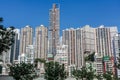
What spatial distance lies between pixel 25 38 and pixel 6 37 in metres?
131

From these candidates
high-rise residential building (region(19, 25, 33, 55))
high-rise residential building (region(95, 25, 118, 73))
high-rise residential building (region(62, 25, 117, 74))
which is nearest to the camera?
high-rise residential building (region(62, 25, 117, 74))

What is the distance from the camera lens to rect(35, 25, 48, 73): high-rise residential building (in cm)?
13071

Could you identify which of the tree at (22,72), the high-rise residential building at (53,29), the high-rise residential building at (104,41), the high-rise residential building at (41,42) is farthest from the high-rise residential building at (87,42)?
the tree at (22,72)

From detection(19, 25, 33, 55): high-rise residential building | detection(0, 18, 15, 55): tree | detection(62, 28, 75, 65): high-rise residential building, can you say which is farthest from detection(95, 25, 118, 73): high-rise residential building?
detection(0, 18, 15, 55): tree

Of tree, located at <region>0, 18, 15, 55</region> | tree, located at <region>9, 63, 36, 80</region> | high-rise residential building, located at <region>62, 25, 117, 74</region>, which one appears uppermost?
high-rise residential building, located at <region>62, 25, 117, 74</region>

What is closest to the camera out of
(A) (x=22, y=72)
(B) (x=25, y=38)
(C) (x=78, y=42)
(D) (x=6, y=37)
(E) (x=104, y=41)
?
(D) (x=6, y=37)

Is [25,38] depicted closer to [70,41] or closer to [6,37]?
[70,41]

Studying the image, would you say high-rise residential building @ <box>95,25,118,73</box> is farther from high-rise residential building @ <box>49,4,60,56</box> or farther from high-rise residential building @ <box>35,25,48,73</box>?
high-rise residential building @ <box>35,25,48,73</box>

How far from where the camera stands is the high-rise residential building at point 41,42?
13071 centimetres

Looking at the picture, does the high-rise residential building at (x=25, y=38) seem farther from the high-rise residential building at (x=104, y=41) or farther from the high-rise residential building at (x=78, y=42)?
the high-rise residential building at (x=104, y=41)

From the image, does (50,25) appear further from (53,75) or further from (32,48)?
(53,75)

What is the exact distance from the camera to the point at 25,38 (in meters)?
142

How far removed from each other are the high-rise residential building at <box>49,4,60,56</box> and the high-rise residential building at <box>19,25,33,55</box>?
14640 millimetres

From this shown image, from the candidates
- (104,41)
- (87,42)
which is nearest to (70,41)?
(87,42)
